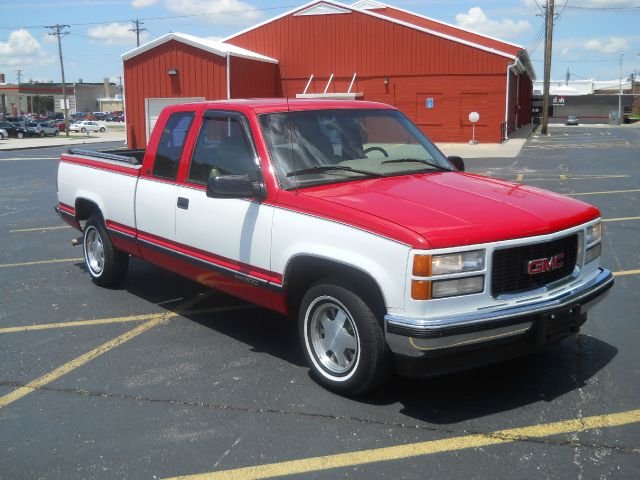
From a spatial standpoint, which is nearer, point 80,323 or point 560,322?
point 560,322

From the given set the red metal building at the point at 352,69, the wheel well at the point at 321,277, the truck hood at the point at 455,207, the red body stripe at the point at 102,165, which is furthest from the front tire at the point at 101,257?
the red metal building at the point at 352,69

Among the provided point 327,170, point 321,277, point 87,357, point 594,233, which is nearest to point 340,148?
point 327,170

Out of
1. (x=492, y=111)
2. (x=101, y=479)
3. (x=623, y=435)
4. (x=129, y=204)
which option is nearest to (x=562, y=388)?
(x=623, y=435)

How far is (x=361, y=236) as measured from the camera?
159 inches

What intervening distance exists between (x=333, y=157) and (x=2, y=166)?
76.0 ft

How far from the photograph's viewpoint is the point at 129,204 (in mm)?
6371

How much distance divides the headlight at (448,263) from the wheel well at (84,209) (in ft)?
14.6

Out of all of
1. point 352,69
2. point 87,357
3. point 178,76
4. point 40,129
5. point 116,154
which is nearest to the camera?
point 87,357

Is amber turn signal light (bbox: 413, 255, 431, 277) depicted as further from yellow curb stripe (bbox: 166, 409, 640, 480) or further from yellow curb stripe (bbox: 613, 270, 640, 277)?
yellow curb stripe (bbox: 613, 270, 640, 277)

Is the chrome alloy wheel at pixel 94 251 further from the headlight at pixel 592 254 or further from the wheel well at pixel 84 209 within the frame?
the headlight at pixel 592 254

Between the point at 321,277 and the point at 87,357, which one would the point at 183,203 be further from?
the point at 321,277

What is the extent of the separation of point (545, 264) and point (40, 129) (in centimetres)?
5837

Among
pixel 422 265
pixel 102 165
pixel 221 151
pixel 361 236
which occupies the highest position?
pixel 221 151

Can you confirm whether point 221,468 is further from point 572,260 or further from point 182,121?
point 182,121
